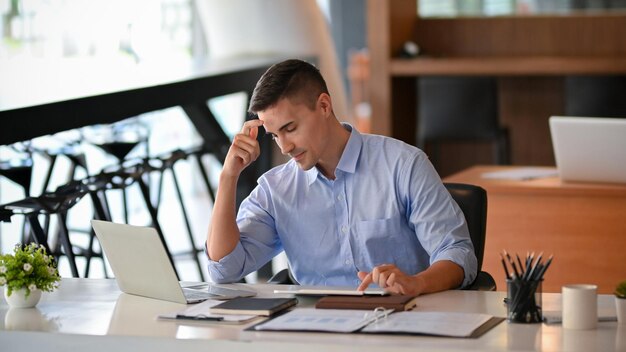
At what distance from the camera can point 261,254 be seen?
2.79 metres

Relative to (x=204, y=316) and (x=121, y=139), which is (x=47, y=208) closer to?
(x=121, y=139)

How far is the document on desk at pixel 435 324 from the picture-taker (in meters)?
1.96

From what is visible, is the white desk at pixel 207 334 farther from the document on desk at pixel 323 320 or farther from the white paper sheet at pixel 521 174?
the white paper sheet at pixel 521 174

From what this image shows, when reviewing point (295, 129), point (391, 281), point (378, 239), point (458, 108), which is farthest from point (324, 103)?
point (458, 108)

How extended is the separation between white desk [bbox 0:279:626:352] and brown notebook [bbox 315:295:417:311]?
0.06 metres

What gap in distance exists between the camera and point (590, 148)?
13.2 feet

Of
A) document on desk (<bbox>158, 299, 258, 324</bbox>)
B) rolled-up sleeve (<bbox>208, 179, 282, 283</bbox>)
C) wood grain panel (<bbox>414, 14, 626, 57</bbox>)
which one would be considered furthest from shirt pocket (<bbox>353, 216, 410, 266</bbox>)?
wood grain panel (<bbox>414, 14, 626, 57</bbox>)

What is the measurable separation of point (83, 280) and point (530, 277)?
116cm

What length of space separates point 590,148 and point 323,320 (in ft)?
7.30

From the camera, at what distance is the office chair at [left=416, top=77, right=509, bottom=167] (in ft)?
21.6

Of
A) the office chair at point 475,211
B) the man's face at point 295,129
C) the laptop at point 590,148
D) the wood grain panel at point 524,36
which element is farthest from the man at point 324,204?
the wood grain panel at point 524,36

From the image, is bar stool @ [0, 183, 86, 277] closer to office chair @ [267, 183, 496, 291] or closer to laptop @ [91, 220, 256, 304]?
office chair @ [267, 183, 496, 291]

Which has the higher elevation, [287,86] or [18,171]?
[287,86]

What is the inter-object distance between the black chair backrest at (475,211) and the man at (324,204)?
0.25m
